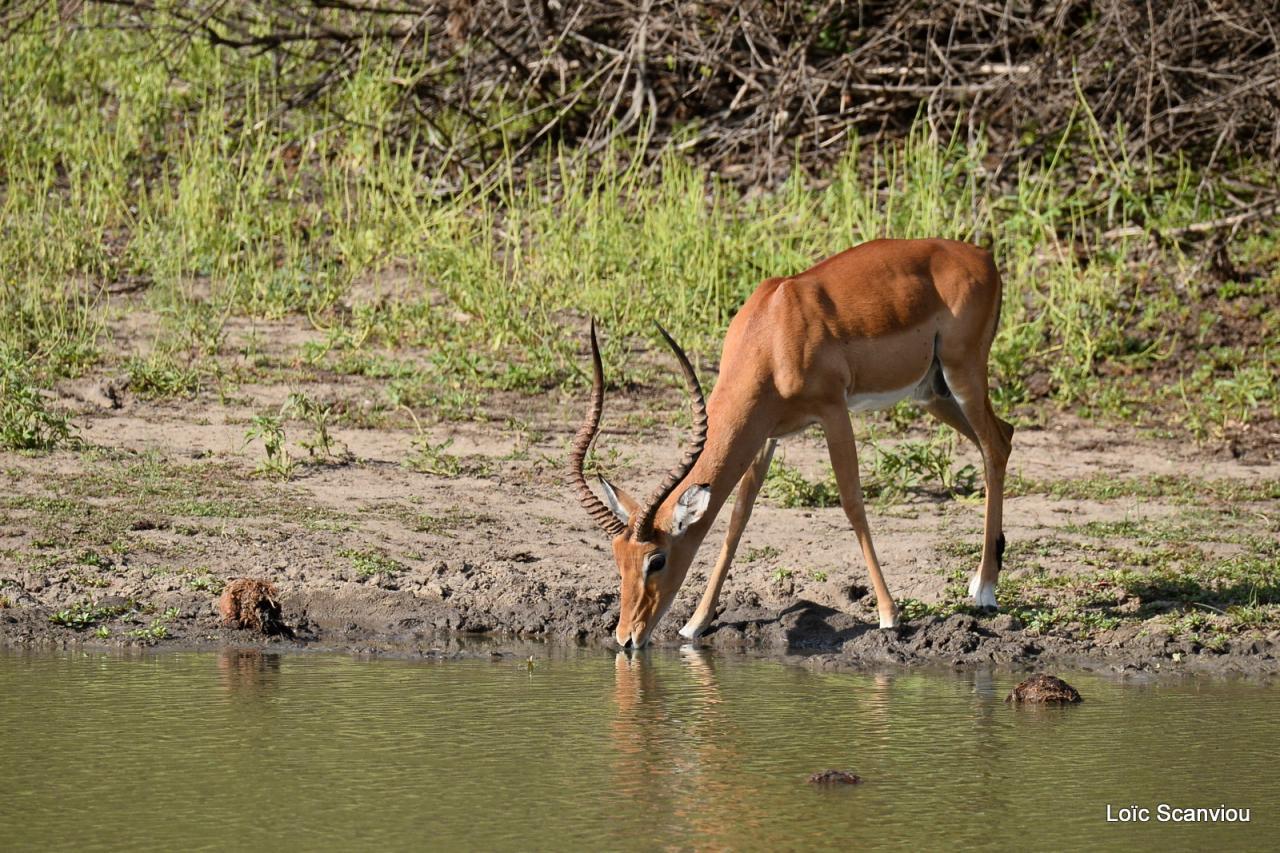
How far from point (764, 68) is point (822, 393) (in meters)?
5.89

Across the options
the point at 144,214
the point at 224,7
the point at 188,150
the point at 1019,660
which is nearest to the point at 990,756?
the point at 1019,660

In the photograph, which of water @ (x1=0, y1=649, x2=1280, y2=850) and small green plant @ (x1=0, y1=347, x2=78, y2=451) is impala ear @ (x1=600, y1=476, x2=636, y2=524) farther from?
small green plant @ (x1=0, y1=347, x2=78, y2=451)

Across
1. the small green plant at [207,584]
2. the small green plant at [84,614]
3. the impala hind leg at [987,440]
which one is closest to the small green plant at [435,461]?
the small green plant at [207,584]

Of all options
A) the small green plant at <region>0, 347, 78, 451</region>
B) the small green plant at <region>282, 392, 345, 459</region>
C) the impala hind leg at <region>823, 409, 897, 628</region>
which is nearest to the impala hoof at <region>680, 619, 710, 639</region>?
the impala hind leg at <region>823, 409, 897, 628</region>

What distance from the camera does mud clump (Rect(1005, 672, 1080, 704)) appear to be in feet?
18.0

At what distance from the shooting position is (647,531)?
596 centimetres

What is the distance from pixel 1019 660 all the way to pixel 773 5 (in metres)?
6.90

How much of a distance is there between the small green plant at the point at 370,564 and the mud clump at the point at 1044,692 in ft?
8.07

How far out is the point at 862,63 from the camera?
12.1 metres

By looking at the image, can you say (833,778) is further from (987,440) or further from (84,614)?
(84,614)

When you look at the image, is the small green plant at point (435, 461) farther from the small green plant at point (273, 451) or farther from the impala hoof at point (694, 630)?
the impala hoof at point (694, 630)

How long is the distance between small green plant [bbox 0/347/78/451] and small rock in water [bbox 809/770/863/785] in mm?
4592

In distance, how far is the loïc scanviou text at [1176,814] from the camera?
4.32 m

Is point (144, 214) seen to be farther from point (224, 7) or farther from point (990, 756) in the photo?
point (990, 756)
